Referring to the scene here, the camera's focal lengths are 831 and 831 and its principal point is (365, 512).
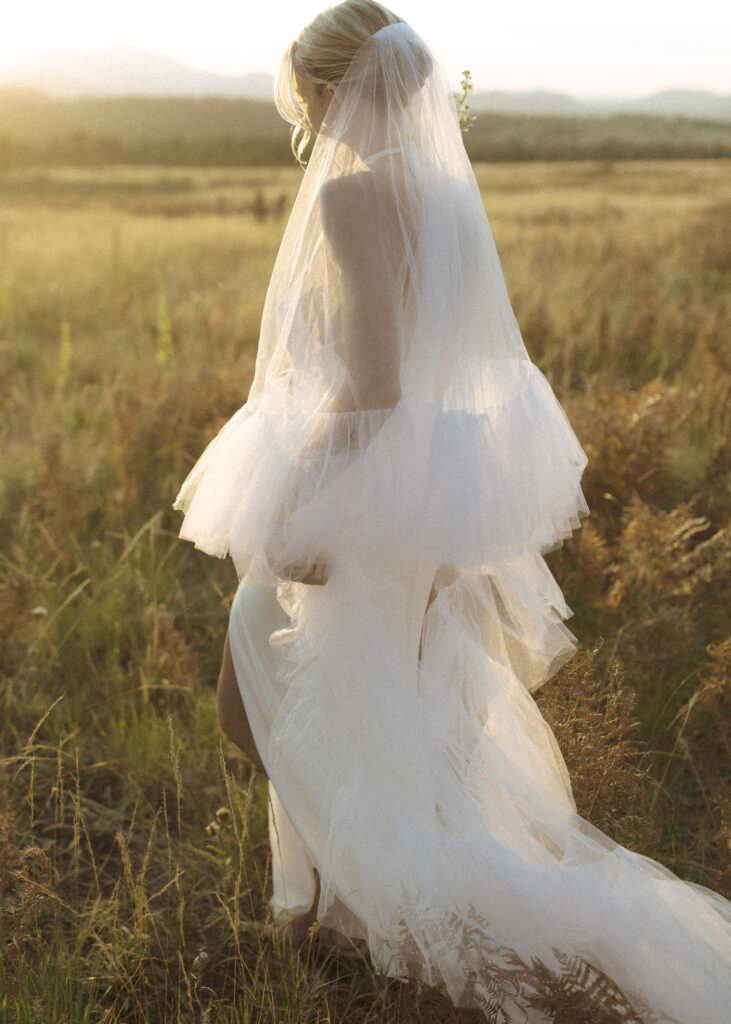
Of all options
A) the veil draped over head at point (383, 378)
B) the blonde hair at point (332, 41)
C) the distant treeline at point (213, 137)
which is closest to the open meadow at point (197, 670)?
the veil draped over head at point (383, 378)

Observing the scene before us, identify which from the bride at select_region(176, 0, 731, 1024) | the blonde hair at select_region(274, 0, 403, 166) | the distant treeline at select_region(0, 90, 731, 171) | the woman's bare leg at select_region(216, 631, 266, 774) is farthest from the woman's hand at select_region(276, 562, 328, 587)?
the distant treeline at select_region(0, 90, 731, 171)

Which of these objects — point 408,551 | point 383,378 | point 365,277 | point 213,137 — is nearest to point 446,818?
point 408,551

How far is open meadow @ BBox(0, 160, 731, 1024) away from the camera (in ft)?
→ 5.73

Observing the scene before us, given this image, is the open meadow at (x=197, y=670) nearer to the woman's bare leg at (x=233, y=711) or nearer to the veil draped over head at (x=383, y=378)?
the woman's bare leg at (x=233, y=711)

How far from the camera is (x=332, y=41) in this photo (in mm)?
1513

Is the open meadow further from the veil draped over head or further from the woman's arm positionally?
the woman's arm

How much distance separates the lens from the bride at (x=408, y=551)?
57.3 inches

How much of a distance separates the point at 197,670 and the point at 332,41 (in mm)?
1927

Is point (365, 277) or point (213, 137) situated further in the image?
point (213, 137)

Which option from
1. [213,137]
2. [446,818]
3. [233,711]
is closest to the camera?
[446,818]

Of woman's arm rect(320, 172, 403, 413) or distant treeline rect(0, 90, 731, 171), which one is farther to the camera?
distant treeline rect(0, 90, 731, 171)

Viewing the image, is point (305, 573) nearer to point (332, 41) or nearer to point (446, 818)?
point (446, 818)

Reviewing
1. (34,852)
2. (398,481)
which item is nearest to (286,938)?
(34,852)

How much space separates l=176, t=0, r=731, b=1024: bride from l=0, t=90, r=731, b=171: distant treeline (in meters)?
23.7
